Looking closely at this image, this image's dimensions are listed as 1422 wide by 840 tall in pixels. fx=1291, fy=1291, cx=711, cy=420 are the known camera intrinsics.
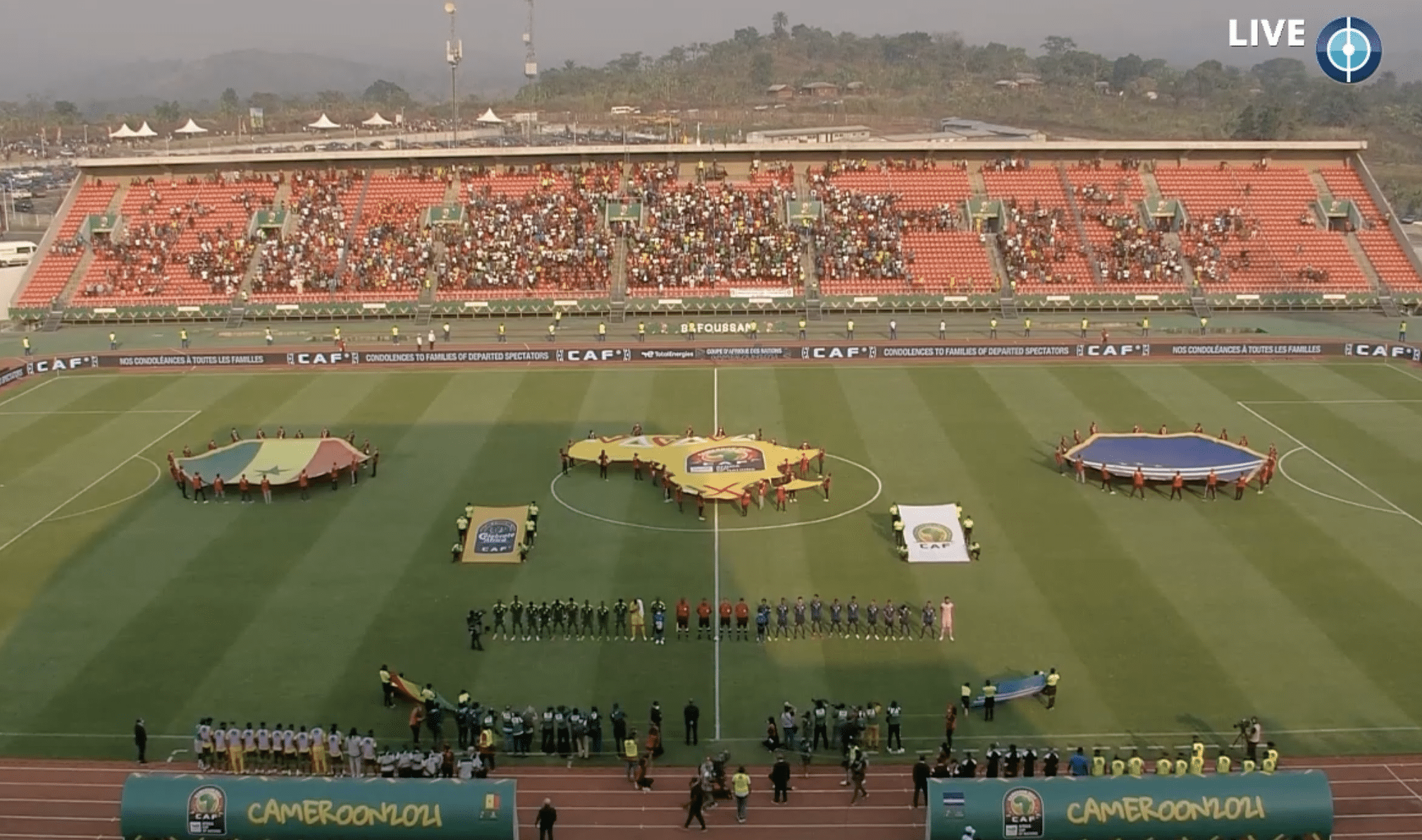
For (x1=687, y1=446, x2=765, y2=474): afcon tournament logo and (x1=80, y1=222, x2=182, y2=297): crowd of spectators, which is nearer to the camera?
(x1=687, y1=446, x2=765, y2=474): afcon tournament logo

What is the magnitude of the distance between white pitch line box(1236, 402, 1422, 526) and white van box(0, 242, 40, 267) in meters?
→ 66.9

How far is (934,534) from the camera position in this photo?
110ft

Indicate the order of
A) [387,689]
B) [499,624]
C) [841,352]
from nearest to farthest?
[387,689], [499,624], [841,352]

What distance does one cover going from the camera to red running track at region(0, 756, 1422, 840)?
21516mm

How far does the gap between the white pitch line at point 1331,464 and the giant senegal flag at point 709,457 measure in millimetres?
16151

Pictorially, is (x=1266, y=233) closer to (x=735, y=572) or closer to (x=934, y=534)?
(x=934, y=534)

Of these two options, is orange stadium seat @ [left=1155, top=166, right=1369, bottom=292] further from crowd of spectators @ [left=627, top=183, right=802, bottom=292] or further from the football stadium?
crowd of spectators @ [left=627, top=183, right=802, bottom=292]

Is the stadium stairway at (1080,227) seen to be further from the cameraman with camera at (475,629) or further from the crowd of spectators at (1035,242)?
the cameraman with camera at (475,629)

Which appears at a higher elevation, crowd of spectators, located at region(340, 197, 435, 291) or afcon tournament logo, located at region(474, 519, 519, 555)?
crowd of spectators, located at region(340, 197, 435, 291)

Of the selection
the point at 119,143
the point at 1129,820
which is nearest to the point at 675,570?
the point at 1129,820

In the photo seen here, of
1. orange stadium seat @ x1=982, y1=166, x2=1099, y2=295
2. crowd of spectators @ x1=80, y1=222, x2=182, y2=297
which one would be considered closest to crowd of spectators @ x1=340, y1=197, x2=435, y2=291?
crowd of spectators @ x1=80, y1=222, x2=182, y2=297

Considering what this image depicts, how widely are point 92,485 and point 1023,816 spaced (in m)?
31.3

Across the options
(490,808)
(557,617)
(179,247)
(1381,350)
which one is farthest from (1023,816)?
(179,247)

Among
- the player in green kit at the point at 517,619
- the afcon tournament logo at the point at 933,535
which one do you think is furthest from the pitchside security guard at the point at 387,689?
the afcon tournament logo at the point at 933,535
